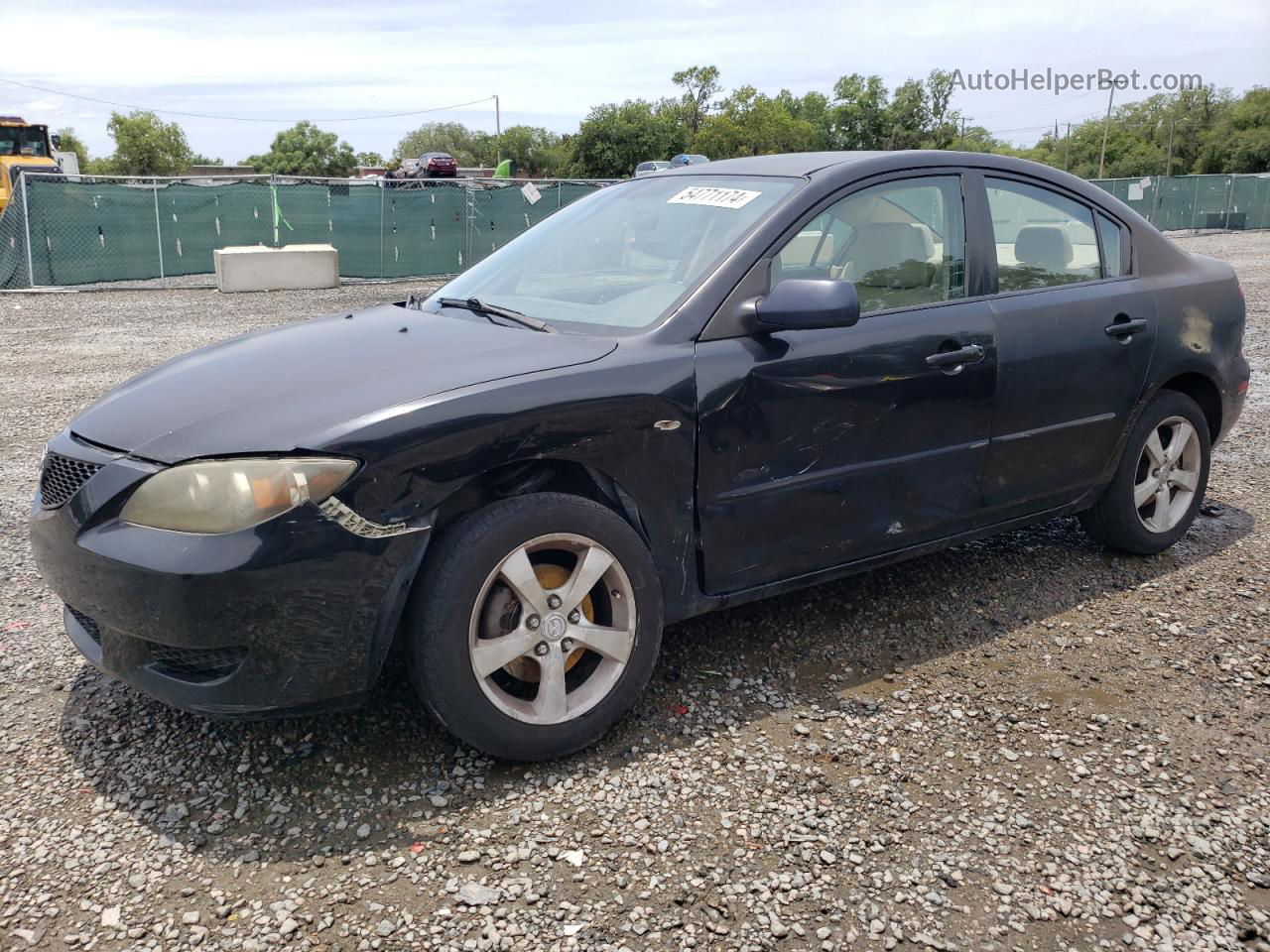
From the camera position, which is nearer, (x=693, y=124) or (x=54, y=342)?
(x=54, y=342)

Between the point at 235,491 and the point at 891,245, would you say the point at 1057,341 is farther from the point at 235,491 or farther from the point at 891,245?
the point at 235,491

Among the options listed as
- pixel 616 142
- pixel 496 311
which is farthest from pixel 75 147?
pixel 496 311

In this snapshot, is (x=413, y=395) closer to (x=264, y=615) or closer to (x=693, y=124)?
(x=264, y=615)

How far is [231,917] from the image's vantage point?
7.50ft

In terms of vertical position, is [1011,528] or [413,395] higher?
[413,395]

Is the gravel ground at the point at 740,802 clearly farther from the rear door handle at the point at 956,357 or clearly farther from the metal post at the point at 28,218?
the metal post at the point at 28,218

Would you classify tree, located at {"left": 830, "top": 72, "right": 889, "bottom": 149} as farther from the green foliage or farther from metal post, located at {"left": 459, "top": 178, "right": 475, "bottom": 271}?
metal post, located at {"left": 459, "top": 178, "right": 475, "bottom": 271}

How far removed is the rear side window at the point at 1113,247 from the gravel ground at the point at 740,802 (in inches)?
53.8

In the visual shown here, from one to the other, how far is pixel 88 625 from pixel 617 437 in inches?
63.0

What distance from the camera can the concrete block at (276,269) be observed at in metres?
16.9

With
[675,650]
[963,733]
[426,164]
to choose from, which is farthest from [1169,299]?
[426,164]

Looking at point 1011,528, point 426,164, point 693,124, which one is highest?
point 693,124

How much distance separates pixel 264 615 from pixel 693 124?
3688 inches

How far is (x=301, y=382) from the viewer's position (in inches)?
111
